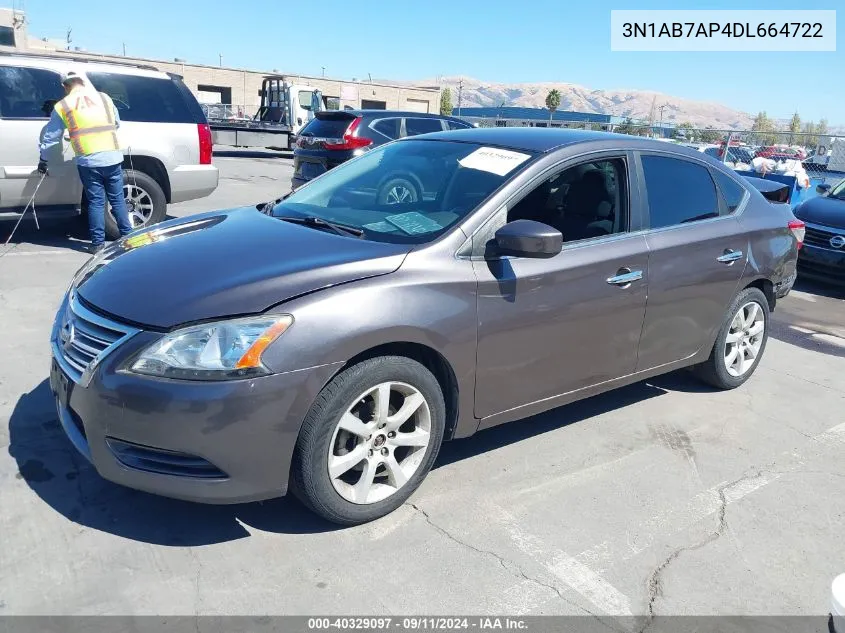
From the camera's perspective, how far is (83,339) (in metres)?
2.88

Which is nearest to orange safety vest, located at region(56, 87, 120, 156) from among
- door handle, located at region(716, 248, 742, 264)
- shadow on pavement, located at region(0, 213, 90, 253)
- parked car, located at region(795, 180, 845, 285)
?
shadow on pavement, located at region(0, 213, 90, 253)

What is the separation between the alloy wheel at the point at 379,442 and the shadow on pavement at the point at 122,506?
0.24 m

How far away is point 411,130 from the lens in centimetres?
1228

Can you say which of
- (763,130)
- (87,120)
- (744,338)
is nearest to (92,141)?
(87,120)

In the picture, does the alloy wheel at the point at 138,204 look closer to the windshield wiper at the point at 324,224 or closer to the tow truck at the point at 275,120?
the windshield wiper at the point at 324,224

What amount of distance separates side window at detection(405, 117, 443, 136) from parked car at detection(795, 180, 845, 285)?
6.24m

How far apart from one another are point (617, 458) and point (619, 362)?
0.54 m

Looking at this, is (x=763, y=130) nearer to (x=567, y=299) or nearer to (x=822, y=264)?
(x=822, y=264)

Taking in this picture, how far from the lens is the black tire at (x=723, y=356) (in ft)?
15.4

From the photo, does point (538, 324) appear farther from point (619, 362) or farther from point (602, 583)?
point (602, 583)

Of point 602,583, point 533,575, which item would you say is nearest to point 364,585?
point 533,575

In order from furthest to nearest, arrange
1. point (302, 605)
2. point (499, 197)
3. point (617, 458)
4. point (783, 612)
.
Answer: point (617, 458) < point (499, 197) < point (783, 612) < point (302, 605)

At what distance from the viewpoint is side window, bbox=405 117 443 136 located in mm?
12203

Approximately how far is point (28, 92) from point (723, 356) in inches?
282
